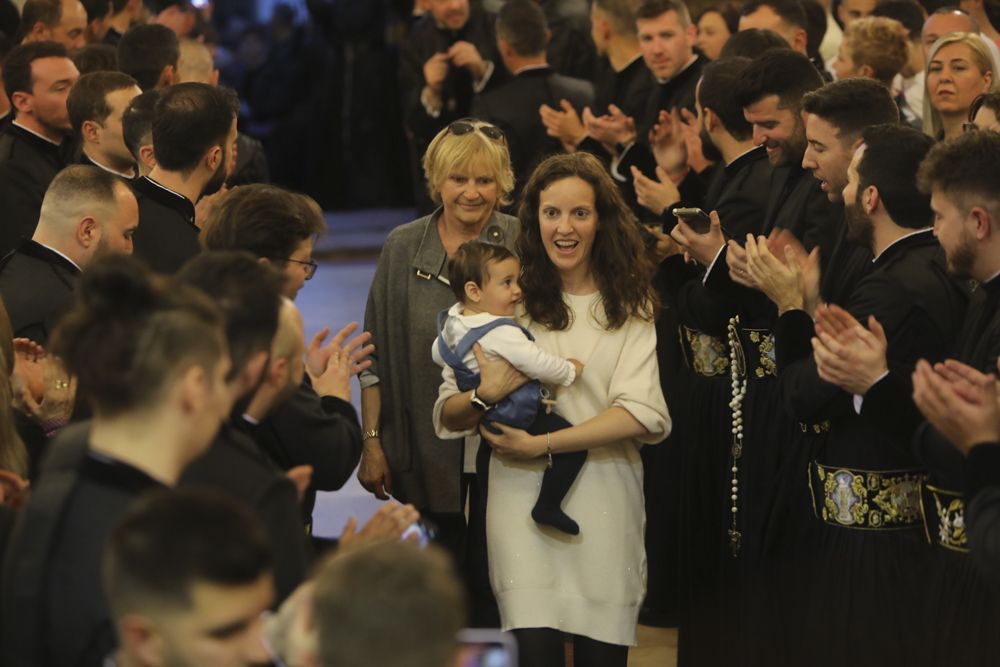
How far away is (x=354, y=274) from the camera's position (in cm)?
1257

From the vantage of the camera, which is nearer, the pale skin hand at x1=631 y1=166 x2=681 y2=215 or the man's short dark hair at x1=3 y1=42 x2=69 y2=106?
the pale skin hand at x1=631 y1=166 x2=681 y2=215

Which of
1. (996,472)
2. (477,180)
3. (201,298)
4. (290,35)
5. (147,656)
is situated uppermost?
(290,35)

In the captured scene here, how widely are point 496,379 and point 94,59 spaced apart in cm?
366

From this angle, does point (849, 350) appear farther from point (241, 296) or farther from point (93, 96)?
point (93, 96)

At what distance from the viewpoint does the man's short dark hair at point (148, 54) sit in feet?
22.5

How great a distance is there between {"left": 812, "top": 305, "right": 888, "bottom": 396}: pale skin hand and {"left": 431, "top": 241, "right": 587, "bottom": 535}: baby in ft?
2.52

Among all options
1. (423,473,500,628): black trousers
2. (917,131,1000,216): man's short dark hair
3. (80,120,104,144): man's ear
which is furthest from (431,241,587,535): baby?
(80,120,104,144): man's ear

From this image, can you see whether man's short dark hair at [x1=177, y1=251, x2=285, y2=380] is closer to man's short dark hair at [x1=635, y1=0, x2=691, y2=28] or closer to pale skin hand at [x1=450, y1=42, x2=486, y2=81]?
man's short dark hair at [x1=635, y1=0, x2=691, y2=28]

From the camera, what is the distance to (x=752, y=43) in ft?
21.1

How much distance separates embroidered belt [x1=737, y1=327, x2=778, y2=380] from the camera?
16.3 feet

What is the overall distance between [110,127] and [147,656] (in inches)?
158

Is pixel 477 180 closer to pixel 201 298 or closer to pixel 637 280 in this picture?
pixel 637 280

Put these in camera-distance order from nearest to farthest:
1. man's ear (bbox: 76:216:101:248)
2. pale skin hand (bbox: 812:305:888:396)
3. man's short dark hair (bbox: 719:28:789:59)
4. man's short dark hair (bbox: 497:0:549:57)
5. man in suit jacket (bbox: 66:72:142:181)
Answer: pale skin hand (bbox: 812:305:888:396) < man's ear (bbox: 76:216:101:248) < man in suit jacket (bbox: 66:72:142:181) < man's short dark hair (bbox: 719:28:789:59) < man's short dark hair (bbox: 497:0:549:57)

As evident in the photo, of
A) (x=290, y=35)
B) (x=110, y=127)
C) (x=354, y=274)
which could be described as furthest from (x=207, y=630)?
(x=290, y=35)
